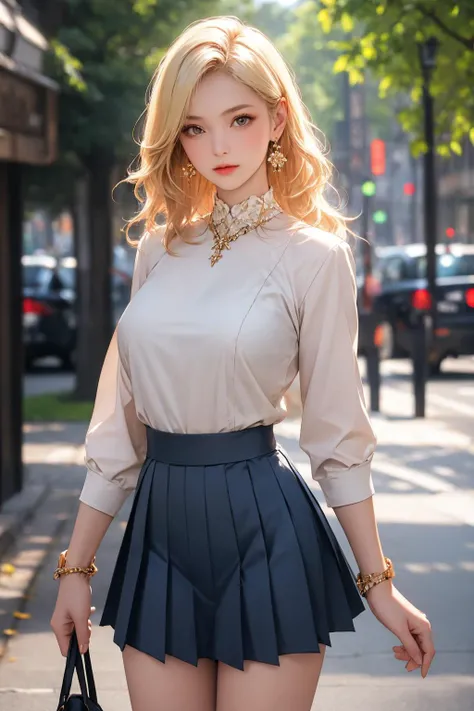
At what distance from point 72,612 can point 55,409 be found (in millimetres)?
13594

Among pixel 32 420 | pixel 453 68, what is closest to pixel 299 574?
pixel 453 68

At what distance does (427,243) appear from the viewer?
19.4 metres

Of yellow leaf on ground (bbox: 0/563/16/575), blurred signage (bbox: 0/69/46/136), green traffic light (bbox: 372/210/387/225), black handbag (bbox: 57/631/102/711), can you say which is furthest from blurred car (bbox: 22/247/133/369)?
black handbag (bbox: 57/631/102/711)

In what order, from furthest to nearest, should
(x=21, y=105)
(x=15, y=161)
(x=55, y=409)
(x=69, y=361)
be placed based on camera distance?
(x=69, y=361) → (x=55, y=409) → (x=15, y=161) → (x=21, y=105)

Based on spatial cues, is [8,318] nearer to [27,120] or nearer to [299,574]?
[27,120]

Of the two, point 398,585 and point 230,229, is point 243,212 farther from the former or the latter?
point 398,585

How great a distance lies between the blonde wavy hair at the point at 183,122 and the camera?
2.91 meters

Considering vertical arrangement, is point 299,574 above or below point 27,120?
below

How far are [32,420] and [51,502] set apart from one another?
5699mm

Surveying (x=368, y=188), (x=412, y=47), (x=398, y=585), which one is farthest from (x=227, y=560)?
(x=368, y=188)

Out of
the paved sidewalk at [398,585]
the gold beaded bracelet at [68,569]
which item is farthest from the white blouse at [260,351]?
the paved sidewalk at [398,585]

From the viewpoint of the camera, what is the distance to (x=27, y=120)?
8695mm

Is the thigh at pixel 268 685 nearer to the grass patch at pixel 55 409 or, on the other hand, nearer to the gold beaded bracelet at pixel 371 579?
the gold beaded bracelet at pixel 371 579

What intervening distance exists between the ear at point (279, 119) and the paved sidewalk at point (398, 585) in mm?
2641
